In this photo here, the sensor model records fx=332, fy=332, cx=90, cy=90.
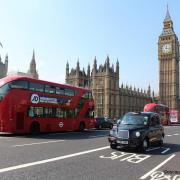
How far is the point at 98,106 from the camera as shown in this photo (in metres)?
99.4

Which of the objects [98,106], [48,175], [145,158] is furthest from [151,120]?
[98,106]

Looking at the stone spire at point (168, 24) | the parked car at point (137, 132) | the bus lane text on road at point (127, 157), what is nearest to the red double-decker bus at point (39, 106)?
the parked car at point (137, 132)

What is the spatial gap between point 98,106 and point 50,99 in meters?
75.4

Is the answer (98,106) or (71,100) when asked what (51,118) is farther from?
(98,106)

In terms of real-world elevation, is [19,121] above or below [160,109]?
below

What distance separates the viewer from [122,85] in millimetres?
107438

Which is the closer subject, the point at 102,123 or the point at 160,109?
the point at 102,123

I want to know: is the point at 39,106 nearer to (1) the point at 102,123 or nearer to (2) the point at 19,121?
(2) the point at 19,121

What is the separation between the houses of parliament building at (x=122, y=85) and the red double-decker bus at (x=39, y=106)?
58.5 metres

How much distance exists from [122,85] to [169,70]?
Result: 22.6 meters

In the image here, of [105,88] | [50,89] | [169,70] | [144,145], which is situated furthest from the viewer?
[169,70]

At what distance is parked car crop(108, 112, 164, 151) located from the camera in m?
14.0

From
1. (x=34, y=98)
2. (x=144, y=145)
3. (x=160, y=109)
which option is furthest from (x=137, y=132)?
(x=160, y=109)

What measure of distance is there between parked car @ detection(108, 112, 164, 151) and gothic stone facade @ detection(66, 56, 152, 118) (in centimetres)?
7911
